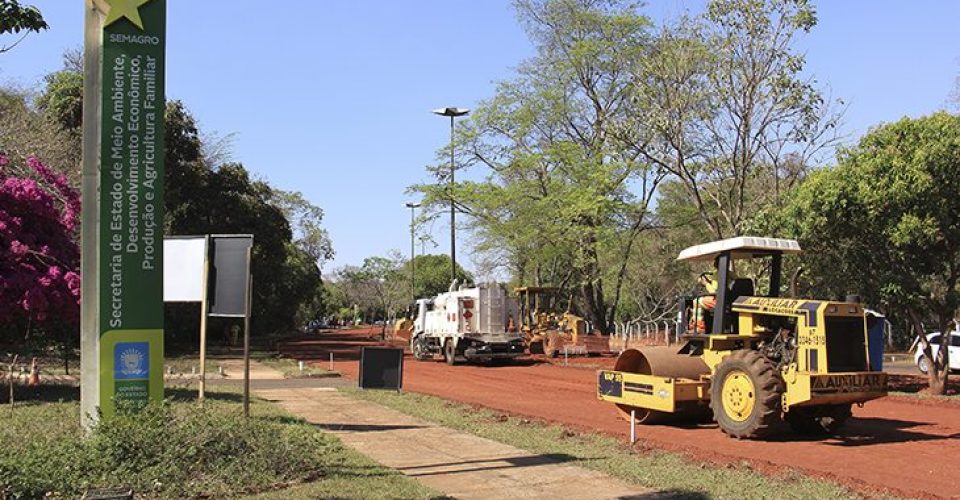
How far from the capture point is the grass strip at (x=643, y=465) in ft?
29.6

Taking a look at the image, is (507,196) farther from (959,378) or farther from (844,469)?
(844,469)

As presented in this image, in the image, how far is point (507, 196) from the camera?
41.5 meters

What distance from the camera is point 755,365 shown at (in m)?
13.0

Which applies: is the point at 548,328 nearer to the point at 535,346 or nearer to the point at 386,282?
the point at 535,346

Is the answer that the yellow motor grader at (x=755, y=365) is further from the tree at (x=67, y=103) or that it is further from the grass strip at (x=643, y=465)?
the tree at (x=67, y=103)

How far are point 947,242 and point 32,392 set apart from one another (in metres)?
19.4

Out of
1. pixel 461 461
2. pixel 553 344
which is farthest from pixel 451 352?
pixel 461 461

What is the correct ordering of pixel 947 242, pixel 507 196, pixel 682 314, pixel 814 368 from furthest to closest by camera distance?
pixel 507 196, pixel 947 242, pixel 682 314, pixel 814 368

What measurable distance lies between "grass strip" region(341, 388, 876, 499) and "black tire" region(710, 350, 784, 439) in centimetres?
202

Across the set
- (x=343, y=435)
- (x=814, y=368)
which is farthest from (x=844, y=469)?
(x=343, y=435)

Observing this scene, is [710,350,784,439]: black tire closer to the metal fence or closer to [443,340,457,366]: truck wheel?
[443,340,457,366]: truck wheel

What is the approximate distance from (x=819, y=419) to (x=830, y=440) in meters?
0.74

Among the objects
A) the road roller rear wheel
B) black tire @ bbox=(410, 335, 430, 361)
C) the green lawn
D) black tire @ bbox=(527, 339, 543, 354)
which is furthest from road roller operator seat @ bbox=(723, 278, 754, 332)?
black tire @ bbox=(527, 339, 543, 354)

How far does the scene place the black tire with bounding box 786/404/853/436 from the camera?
45.0 ft
